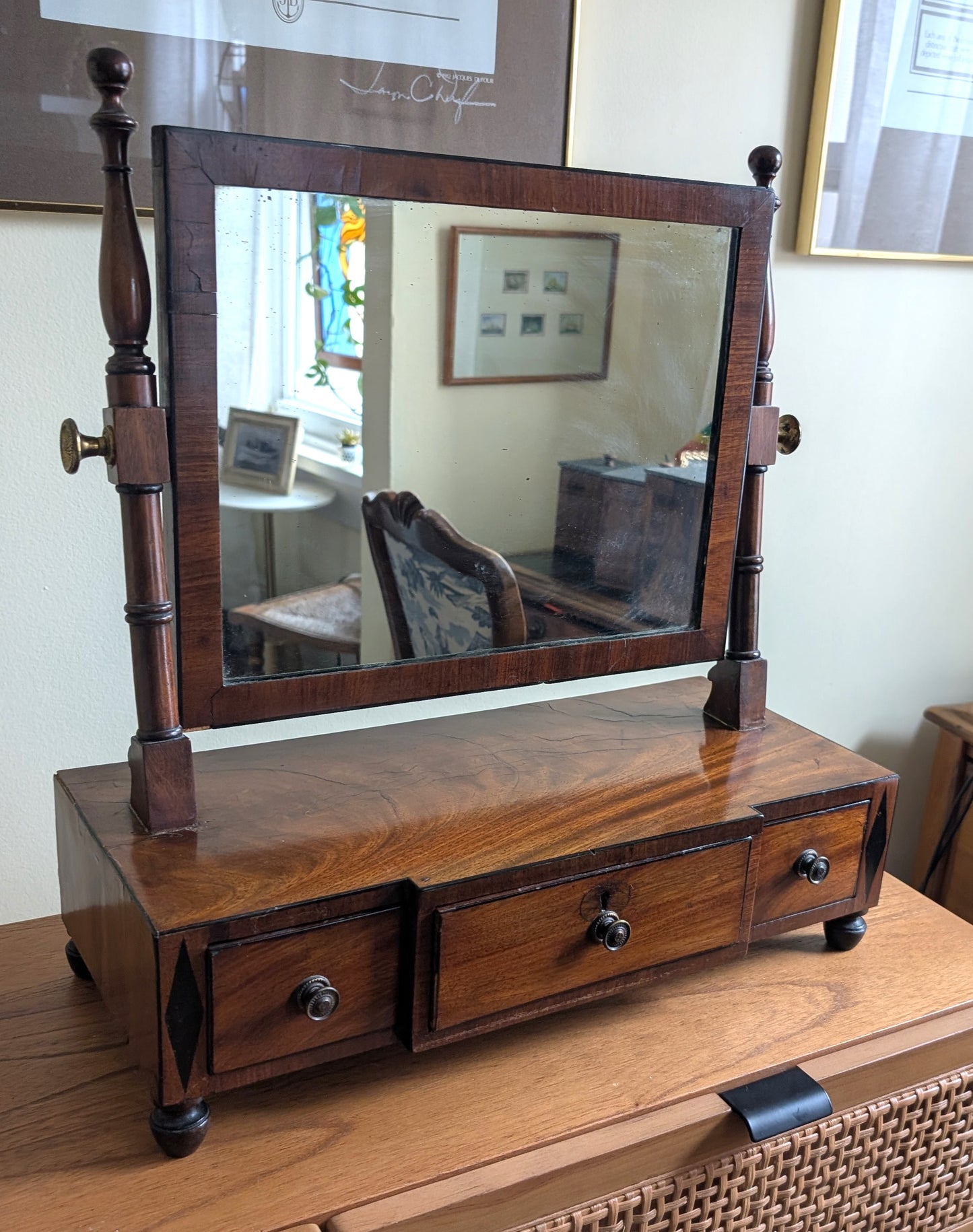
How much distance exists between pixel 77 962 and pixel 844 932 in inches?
26.3

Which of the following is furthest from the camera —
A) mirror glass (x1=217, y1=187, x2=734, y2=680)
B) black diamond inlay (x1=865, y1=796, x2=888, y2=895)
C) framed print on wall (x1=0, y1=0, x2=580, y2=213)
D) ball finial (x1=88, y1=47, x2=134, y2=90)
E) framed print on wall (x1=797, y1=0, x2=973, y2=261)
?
framed print on wall (x1=797, y1=0, x2=973, y2=261)

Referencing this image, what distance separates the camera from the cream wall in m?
1.04

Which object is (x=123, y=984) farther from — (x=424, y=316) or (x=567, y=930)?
(x=424, y=316)

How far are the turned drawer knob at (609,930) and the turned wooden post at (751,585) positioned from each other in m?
0.29

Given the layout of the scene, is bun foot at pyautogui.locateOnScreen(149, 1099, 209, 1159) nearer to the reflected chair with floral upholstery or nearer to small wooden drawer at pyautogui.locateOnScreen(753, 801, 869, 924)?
the reflected chair with floral upholstery

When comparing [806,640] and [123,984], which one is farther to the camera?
[806,640]

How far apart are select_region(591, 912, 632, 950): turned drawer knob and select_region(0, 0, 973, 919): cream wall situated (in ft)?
1.45

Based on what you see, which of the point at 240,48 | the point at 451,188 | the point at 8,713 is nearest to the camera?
the point at 451,188

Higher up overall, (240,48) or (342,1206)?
(240,48)

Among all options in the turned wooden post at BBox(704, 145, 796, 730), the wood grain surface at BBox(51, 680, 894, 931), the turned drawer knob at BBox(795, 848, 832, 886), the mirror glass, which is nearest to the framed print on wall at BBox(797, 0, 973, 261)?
the turned wooden post at BBox(704, 145, 796, 730)

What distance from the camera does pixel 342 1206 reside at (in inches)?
29.5

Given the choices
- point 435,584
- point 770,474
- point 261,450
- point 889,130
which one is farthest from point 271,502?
point 889,130

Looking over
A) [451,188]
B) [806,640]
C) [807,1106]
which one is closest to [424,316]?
[451,188]

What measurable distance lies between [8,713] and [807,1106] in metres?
0.78
